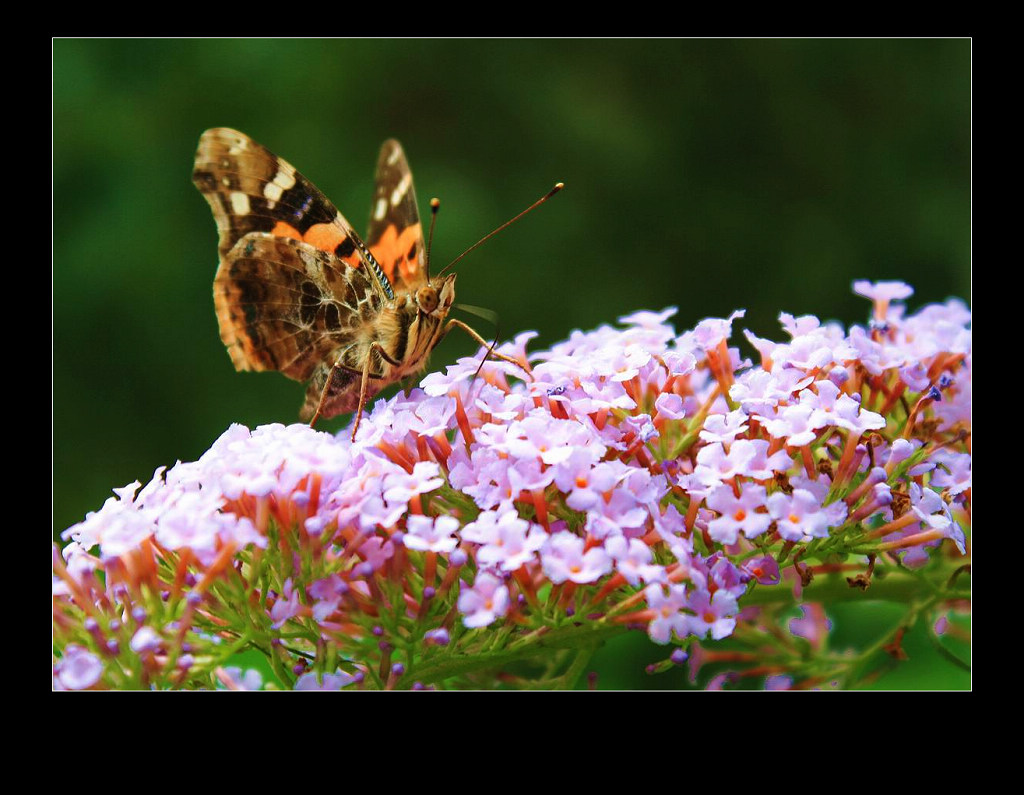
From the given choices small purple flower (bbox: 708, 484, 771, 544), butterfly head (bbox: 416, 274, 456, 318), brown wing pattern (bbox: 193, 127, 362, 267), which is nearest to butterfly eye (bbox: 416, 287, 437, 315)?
butterfly head (bbox: 416, 274, 456, 318)

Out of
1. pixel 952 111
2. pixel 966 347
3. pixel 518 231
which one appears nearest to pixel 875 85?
pixel 952 111

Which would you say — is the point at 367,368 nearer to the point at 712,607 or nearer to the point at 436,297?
the point at 436,297

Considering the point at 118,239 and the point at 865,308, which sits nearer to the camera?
the point at 118,239

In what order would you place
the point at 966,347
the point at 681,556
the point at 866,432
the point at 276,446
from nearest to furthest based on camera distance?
the point at 681,556
the point at 276,446
the point at 866,432
the point at 966,347

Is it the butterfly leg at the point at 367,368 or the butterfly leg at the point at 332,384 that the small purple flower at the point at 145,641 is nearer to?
the butterfly leg at the point at 367,368

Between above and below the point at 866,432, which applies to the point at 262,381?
above

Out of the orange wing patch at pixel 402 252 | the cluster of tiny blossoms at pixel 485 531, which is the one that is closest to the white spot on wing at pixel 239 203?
the orange wing patch at pixel 402 252

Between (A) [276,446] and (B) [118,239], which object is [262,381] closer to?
(B) [118,239]
